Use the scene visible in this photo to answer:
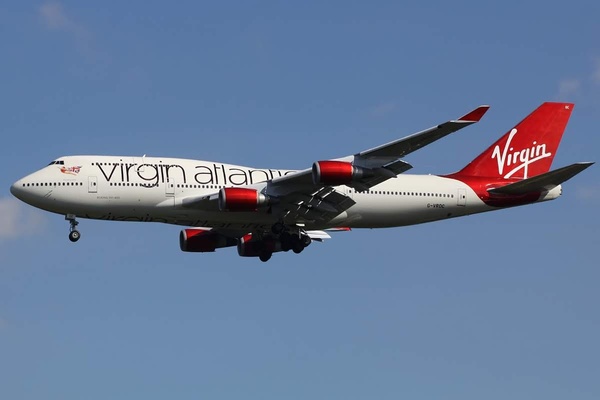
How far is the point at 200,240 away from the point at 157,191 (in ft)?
25.7

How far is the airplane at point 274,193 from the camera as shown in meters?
56.0

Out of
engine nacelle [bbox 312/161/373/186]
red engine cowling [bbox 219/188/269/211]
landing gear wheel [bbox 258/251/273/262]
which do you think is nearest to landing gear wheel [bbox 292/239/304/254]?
landing gear wheel [bbox 258/251/273/262]

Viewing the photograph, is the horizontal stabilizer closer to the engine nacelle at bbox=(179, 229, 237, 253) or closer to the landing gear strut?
the landing gear strut

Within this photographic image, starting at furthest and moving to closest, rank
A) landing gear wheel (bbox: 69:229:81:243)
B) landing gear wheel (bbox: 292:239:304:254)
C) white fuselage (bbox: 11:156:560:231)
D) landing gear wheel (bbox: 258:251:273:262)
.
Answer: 1. landing gear wheel (bbox: 258:251:273:262)
2. landing gear wheel (bbox: 292:239:304:254)
3. landing gear wheel (bbox: 69:229:81:243)
4. white fuselage (bbox: 11:156:560:231)

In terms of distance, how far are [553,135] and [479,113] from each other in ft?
57.0

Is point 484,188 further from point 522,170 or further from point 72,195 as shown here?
point 72,195

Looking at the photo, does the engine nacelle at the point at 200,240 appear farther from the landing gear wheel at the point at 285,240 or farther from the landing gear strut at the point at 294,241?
the landing gear wheel at the point at 285,240

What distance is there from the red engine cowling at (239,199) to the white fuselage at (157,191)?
143 cm

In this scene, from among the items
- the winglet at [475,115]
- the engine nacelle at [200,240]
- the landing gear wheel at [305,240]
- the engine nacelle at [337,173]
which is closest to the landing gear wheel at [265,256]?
the engine nacelle at [200,240]

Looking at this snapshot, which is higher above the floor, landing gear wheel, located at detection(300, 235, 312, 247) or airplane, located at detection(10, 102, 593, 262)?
airplane, located at detection(10, 102, 593, 262)

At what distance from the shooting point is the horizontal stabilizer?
2306 inches

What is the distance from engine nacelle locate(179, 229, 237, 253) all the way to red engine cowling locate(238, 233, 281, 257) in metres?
1.20

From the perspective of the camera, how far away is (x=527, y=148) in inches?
2594

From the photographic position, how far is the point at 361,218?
6056 cm
